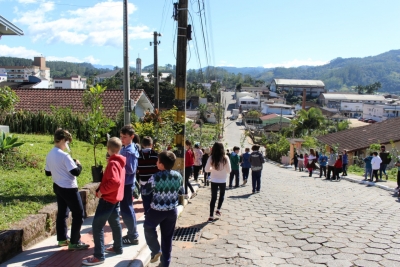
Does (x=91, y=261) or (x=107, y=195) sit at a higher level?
(x=107, y=195)

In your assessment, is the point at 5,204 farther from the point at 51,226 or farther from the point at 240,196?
the point at 240,196

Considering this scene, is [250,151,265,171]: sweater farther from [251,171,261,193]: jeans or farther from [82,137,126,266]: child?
[82,137,126,266]: child

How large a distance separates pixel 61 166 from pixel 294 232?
4337 mm

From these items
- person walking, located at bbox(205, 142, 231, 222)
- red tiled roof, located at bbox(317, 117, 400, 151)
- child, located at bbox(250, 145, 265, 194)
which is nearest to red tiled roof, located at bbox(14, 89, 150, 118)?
child, located at bbox(250, 145, 265, 194)

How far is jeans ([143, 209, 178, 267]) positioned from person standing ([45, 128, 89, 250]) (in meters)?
1.04

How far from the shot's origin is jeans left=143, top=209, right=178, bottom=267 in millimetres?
4863

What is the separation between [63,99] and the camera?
20.4 meters

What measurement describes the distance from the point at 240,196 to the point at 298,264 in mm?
5518

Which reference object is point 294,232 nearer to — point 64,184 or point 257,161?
point 64,184

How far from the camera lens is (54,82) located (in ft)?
418

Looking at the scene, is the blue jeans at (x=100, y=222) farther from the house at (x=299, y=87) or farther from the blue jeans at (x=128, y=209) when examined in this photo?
the house at (x=299, y=87)

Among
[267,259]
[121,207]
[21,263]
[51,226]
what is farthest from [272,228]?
[21,263]

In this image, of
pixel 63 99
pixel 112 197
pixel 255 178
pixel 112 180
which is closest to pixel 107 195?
pixel 112 197

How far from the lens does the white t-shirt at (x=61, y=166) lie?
16.3ft
